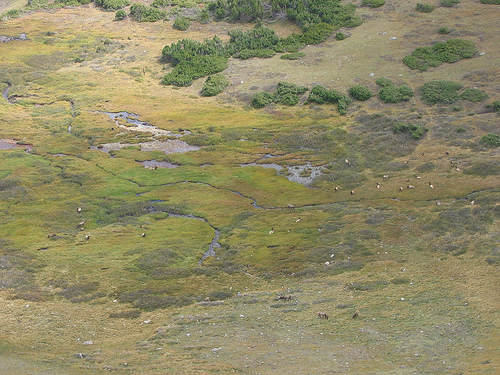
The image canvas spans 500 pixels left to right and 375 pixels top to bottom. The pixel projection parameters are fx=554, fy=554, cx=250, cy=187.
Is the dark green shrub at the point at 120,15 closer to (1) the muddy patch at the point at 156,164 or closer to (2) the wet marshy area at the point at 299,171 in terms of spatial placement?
(1) the muddy patch at the point at 156,164

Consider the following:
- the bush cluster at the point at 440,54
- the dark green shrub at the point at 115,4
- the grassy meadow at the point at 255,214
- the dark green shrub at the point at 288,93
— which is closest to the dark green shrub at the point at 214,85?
the grassy meadow at the point at 255,214

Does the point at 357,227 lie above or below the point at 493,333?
below

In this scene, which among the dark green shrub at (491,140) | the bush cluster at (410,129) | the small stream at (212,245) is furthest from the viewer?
the bush cluster at (410,129)

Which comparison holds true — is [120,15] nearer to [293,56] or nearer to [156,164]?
[293,56]

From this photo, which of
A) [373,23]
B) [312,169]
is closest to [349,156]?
[312,169]

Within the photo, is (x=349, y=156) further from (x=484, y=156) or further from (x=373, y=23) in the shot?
(x=373, y=23)

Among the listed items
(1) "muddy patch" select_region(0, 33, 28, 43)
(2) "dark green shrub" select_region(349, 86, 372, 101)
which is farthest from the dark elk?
(1) "muddy patch" select_region(0, 33, 28, 43)
